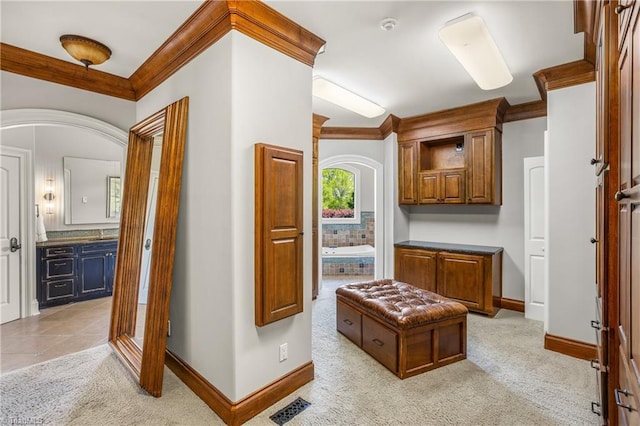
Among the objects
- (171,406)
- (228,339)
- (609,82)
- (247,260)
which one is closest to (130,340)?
(171,406)

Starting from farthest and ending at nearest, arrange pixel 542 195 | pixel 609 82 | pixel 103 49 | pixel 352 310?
pixel 542 195, pixel 352 310, pixel 103 49, pixel 609 82

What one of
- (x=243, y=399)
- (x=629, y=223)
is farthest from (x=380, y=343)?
(x=629, y=223)

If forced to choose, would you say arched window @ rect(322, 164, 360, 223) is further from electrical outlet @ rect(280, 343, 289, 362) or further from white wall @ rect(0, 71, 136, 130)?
electrical outlet @ rect(280, 343, 289, 362)

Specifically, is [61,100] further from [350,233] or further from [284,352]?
[350,233]

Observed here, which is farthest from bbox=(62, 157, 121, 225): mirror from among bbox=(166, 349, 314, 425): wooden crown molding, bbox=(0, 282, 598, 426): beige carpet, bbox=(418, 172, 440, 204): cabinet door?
bbox=(418, 172, 440, 204): cabinet door

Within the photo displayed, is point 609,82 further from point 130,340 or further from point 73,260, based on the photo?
point 73,260

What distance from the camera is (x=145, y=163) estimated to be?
3199mm

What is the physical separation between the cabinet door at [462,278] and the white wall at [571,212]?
0.89 m

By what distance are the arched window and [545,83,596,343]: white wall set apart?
16.0 ft

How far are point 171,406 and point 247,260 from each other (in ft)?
3.80

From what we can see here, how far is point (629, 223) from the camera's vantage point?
1.09 meters

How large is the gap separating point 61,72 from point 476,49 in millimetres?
3635

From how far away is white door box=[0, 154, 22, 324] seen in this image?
3771 mm

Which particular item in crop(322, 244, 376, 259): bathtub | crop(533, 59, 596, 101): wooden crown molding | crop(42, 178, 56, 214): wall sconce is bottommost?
crop(322, 244, 376, 259): bathtub
